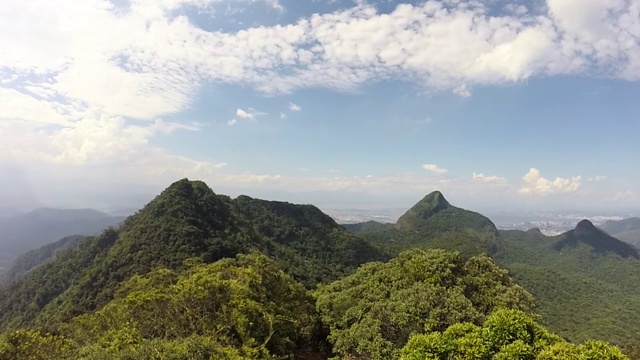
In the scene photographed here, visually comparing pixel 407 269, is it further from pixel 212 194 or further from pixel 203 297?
pixel 212 194

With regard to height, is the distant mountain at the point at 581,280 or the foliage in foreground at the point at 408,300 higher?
Result: the foliage in foreground at the point at 408,300

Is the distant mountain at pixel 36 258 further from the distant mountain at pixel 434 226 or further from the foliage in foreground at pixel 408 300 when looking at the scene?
the foliage in foreground at pixel 408 300

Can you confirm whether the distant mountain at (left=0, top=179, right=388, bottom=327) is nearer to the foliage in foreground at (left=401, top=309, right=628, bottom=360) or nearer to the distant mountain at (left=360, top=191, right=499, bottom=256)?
the foliage in foreground at (left=401, top=309, right=628, bottom=360)

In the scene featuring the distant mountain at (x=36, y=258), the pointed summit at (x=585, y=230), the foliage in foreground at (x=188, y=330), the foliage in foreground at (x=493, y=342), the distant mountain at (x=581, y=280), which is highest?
the foliage in foreground at (x=493, y=342)

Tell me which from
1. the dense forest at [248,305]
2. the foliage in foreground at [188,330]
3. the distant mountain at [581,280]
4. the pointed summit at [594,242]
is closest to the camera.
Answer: the dense forest at [248,305]

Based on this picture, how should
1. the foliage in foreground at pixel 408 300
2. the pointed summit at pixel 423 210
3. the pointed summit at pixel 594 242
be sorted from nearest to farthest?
the foliage in foreground at pixel 408 300 < the pointed summit at pixel 423 210 < the pointed summit at pixel 594 242

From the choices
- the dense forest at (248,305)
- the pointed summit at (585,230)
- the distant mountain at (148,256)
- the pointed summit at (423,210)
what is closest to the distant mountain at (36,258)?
the distant mountain at (148,256)

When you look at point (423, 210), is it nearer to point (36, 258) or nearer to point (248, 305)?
point (248, 305)

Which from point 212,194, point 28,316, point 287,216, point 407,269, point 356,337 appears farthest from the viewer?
point 287,216

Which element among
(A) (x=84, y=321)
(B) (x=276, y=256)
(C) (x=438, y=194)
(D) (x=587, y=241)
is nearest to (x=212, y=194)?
(B) (x=276, y=256)
